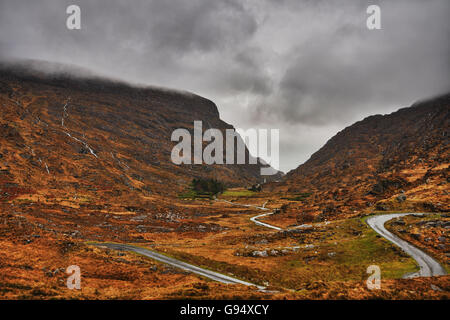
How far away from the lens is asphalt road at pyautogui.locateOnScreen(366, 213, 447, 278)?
2477 cm

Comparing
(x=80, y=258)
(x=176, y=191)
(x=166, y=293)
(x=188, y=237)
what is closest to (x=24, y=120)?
(x=176, y=191)

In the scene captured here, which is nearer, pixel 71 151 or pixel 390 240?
pixel 390 240

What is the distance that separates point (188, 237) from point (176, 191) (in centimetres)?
8411

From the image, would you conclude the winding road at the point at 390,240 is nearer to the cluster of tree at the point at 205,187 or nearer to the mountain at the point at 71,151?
the mountain at the point at 71,151

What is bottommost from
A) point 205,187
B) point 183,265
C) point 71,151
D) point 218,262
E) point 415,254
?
point 218,262

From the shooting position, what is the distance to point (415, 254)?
30.9 meters

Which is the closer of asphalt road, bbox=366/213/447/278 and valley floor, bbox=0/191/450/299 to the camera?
valley floor, bbox=0/191/450/299

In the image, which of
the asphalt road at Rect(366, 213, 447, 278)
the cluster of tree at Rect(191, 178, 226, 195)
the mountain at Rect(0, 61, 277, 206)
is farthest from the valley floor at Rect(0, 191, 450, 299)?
the cluster of tree at Rect(191, 178, 226, 195)

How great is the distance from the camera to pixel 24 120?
116812 mm

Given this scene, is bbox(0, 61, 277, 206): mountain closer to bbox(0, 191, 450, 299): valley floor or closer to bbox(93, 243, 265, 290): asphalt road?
bbox(0, 191, 450, 299): valley floor

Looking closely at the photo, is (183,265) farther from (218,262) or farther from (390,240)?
(390,240)

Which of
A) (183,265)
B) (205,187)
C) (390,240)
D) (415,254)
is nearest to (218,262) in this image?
(183,265)

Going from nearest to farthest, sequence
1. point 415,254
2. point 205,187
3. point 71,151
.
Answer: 1. point 415,254
2. point 71,151
3. point 205,187
